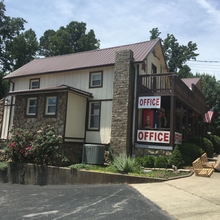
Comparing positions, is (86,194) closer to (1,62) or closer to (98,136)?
(98,136)

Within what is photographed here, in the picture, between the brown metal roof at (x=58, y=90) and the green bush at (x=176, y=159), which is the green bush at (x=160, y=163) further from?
the brown metal roof at (x=58, y=90)

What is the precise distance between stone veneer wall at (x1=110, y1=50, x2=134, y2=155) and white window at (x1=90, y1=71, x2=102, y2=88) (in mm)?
1419

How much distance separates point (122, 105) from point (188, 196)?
301 inches

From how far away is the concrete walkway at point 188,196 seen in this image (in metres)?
6.12

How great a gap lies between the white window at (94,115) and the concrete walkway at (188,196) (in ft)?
Result: 22.5

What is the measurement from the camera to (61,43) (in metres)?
41.9

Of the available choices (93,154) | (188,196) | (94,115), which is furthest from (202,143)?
(188,196)

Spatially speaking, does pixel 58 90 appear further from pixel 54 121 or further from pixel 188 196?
pixel 188 196

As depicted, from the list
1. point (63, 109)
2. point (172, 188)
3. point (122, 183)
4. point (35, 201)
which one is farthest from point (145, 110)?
point (35, 201)

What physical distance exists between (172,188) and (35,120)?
954 cm

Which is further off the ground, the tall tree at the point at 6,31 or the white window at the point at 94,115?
the tall tree at the point at 6,31

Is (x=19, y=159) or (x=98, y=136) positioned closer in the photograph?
(x=19, y=159)

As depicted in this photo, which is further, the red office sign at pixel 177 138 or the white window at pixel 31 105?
the white window at pixel 31 105

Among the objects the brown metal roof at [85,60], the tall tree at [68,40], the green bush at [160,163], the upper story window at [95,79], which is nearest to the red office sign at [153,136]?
the green bush at [160,163]
